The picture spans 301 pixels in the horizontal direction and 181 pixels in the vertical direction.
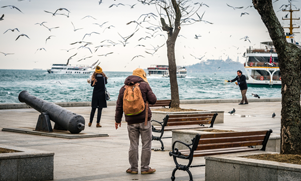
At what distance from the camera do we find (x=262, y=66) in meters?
64.6

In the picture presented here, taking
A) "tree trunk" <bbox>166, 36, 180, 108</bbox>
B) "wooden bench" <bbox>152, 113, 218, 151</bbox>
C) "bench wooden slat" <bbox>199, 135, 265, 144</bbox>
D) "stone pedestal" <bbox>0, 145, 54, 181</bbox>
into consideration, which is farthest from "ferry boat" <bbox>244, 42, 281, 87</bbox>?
"stone pedestal" <bbox>0, 145, 54, 181</bbox>

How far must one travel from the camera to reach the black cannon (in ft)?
31.8

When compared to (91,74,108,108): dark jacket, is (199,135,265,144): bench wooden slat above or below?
below

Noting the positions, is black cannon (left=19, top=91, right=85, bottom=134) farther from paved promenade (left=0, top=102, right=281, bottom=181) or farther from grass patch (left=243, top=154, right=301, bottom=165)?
grass patch (left=243, top=154, right=301, bottom=165)

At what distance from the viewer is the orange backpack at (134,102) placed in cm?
589

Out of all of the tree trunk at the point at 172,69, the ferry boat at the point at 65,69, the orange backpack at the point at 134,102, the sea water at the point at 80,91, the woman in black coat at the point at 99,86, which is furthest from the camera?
the ferry boat at the point at 65,69

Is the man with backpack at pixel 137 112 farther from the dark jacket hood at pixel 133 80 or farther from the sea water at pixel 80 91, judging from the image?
the sea water at pixel 80 91

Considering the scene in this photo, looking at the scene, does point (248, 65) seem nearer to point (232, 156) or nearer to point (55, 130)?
point (55, 130)

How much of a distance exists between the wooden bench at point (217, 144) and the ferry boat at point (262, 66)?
58.4 meters

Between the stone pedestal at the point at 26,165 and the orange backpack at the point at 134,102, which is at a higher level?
the orange backpack at the point at 134,102

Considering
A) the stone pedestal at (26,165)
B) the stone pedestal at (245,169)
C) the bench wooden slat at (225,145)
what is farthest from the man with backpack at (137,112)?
the stone pedestal at (26,165)

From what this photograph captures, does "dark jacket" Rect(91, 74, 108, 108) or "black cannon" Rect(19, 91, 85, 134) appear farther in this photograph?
"dark jacket" Rect(91, 74, 108, 108)

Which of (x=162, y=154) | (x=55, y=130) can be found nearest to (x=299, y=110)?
(x=162, y=154)

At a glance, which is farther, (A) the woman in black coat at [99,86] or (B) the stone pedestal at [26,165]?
(A) the woman in black coat at [99,86]
